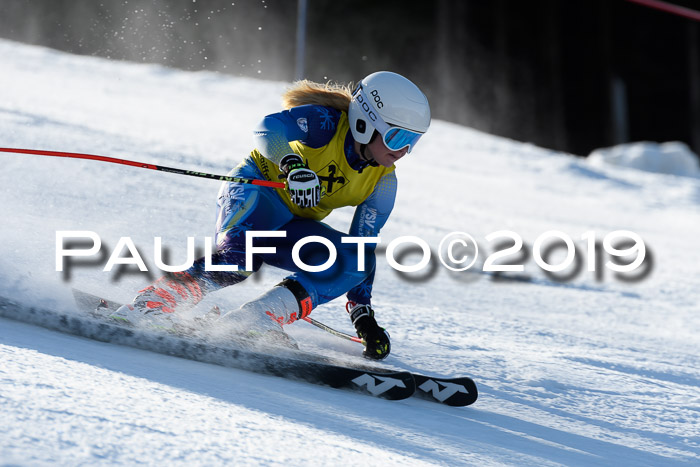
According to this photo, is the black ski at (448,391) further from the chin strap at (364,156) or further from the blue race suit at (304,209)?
the chin strap at (364,156)

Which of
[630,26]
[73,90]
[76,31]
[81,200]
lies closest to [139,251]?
[81,200]

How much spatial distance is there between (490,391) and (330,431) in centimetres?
102

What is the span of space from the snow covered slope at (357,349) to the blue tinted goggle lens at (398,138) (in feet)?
2.43

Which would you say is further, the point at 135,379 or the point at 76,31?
the point at 76,31

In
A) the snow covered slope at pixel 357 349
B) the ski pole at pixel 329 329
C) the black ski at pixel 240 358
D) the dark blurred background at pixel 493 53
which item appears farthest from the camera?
the dark blurred background at pixel 493 53

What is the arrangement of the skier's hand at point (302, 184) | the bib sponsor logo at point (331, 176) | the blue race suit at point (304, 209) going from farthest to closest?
the bib sponsor logo at point (331, 176), the blue race suit at point (304, 209), the skier's hand at point (302, 184)

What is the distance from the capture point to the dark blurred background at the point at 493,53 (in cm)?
1287

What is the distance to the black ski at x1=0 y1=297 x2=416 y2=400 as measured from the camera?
220 cm

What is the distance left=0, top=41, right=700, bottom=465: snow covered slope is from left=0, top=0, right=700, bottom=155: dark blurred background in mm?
4938

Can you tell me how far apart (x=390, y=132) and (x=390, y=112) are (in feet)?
0.20

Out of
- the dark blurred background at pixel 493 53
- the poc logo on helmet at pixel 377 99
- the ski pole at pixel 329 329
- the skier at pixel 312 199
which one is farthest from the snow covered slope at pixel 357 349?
the dark blurred background at pixel 493 53

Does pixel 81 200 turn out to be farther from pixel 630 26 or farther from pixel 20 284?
pixel 630 26

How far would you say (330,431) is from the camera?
67.6 inches

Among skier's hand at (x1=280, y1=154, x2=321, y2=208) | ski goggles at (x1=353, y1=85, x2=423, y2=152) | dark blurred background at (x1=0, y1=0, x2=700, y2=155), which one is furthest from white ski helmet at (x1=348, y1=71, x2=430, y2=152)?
dark blurred background at (x1=0, y1=0, x2=700, y2=155)
